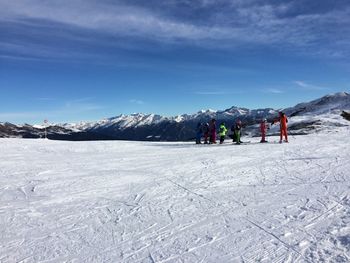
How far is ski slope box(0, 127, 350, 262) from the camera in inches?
312

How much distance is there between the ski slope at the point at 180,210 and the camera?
7930 millimetres

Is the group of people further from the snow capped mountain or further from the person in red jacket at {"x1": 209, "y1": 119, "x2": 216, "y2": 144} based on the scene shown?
the snow capped mountain

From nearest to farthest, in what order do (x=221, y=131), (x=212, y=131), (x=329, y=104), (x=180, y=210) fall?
(x=180, y=210), (x=221, y=131), (x=212, y=131), (x=329, y=104)

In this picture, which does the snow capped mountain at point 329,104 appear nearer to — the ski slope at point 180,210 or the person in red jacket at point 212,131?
the person in red jacket at point 212,131

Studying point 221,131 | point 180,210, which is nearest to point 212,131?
point 221,131

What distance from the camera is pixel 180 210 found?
10852mm

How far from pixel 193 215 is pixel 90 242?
9.56ft

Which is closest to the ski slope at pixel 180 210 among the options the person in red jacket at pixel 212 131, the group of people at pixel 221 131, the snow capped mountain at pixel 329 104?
the group of people at pixel 221 131

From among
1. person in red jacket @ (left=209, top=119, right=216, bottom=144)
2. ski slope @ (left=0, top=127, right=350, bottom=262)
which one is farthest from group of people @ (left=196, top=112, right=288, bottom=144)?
ski slope @ (left=0, top=127, right=350, bottom=262)

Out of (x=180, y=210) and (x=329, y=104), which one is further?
(x=329, y=104)

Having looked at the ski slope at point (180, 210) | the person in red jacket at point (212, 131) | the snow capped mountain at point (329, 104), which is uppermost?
the snow capped mountain at point (329, 104)

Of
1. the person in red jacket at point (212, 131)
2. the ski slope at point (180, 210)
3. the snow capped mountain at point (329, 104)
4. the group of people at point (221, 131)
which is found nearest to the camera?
the ski slope at point (180, 210)

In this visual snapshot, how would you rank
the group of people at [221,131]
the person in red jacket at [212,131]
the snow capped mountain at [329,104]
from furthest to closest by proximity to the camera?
1. the snow capped mountain at [329,104]
2. the person in red jacket at [212,131]
3. the group of people at [221,131]

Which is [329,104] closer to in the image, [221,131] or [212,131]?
[212,131]
